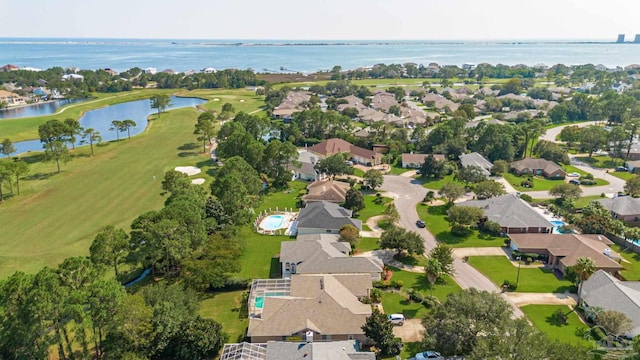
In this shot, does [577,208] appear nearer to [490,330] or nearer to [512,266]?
[512,266]

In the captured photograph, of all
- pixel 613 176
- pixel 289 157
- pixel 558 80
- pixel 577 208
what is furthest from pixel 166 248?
pixel 558 80

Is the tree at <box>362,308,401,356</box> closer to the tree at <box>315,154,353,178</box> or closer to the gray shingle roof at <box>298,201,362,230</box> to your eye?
the gray shingle roof at <box>298,201,362,230</box>

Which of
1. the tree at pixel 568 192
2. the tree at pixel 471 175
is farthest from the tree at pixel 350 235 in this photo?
the tree at pixel 568 192

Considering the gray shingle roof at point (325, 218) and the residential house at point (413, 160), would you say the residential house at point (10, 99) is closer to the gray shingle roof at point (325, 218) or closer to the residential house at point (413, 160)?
the residential house at point (413, 160)

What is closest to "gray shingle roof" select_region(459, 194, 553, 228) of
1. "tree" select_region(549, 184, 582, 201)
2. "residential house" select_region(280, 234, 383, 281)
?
"tree" select_region(549, 184, 582, 201)

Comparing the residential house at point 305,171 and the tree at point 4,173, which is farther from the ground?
the tree at point 4,173

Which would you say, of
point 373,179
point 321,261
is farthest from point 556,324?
point 373,179
